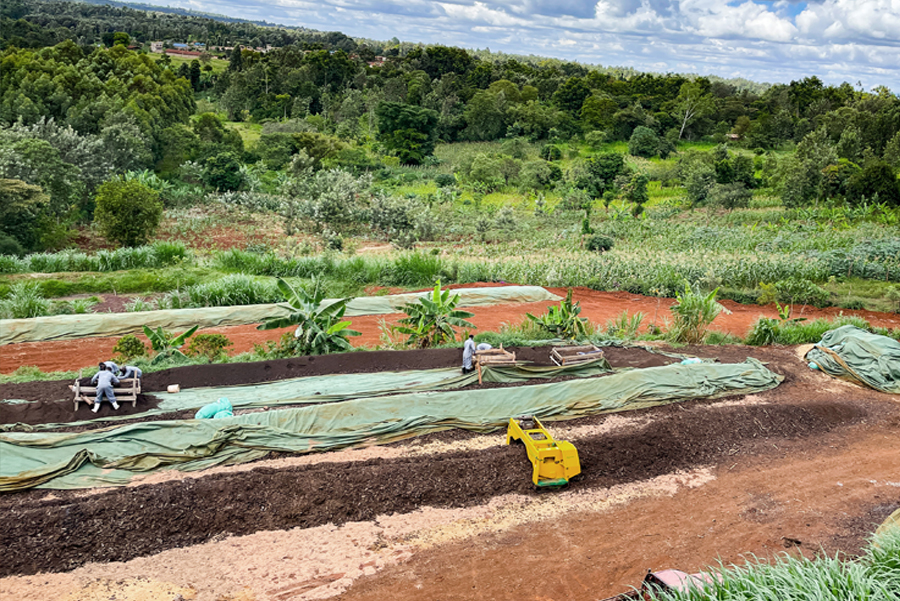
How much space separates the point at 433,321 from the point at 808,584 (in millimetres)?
7658

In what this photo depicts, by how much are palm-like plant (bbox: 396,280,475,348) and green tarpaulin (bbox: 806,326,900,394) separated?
6026mm

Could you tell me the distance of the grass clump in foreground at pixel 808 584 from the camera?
14.1ft

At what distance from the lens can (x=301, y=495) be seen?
6.71 meters

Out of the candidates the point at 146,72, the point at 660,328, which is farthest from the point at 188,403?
the point at 146,72

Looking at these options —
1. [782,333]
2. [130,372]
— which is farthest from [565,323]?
[130,372]

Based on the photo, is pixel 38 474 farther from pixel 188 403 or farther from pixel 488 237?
pixel 488 237

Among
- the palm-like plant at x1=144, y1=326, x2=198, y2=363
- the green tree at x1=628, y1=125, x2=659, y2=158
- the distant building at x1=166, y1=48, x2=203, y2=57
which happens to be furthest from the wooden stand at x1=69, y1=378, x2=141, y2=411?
the distant building at x1=166, y1=48, x2=203, y2=57

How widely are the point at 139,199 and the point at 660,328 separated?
58.1 feet

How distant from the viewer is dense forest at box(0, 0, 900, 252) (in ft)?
93.8

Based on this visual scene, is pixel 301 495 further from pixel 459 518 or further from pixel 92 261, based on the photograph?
pixel 92 261

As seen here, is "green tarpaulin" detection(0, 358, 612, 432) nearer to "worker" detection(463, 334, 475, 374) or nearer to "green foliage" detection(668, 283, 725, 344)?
"worker" detection(463, 334, 475, 374)

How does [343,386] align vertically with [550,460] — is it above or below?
below

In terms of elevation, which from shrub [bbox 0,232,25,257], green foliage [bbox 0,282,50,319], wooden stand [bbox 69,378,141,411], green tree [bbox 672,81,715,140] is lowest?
shrub [bbox 0,232,25,257]

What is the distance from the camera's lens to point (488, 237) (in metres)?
26.8
